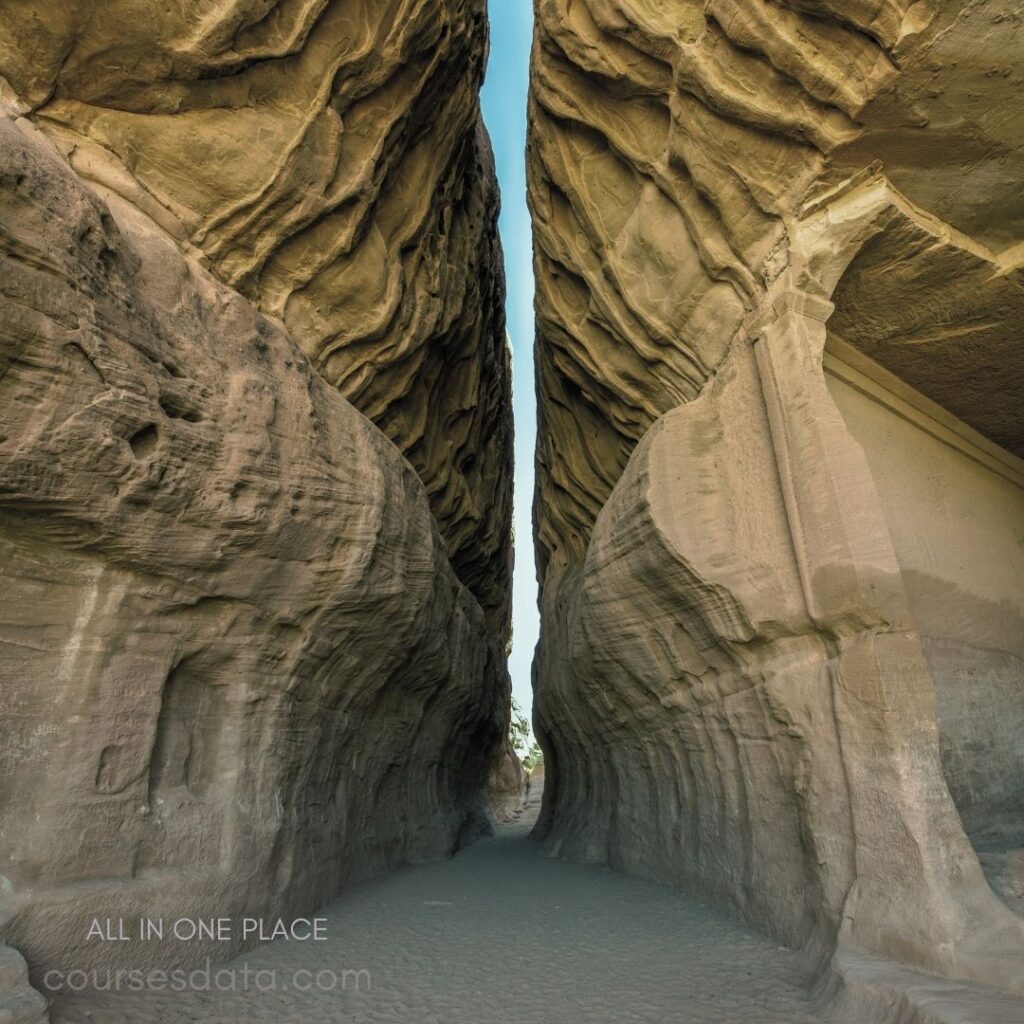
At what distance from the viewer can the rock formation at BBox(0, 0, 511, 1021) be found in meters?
4.49

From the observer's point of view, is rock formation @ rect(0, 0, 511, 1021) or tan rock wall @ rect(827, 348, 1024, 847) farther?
tan rock wall @ rect(827, 348, 1024, 847)

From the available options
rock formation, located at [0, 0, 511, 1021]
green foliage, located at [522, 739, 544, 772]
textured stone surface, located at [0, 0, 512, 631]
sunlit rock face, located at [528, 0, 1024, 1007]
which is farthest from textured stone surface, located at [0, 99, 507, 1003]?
green foliage, located at [522, 739, 544, 772]

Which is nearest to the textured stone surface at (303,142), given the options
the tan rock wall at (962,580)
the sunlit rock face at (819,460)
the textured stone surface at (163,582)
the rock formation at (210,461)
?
the rock formation at (210,461)

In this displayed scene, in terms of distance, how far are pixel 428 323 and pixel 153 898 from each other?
25.7 ft

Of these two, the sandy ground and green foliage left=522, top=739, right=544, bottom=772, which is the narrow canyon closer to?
the sandy ground

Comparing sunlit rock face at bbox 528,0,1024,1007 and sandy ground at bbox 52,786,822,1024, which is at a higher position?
→ sunlit rock face at bbox 528,0,1024,1007

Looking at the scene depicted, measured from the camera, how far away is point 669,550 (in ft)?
21.3

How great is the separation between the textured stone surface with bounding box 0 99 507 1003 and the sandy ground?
1.66 feet

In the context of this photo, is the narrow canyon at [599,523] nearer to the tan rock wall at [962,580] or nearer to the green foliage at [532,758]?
the tan rock wall at [962,580]

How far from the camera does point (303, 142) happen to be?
24.2 feet

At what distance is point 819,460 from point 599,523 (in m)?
3.26

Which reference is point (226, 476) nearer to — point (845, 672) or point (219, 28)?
point (219, 28)

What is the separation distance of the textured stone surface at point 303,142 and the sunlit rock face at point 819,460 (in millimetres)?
2274

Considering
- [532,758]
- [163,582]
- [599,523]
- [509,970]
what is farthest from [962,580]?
[532,758]
